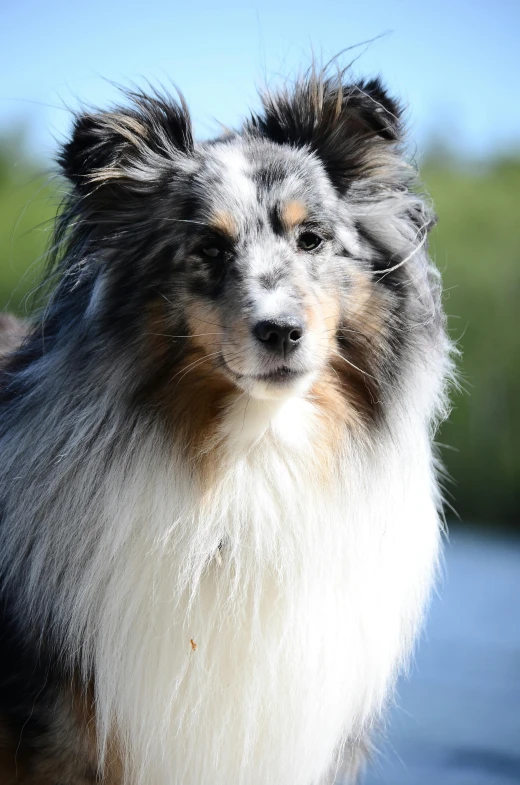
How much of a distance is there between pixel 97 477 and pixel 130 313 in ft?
1.31

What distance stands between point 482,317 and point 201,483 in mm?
4517

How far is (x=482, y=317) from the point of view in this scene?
621 cm

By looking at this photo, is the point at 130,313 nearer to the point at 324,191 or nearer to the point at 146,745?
the point at 324,191

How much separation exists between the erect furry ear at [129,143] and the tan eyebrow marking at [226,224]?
274 millimetres

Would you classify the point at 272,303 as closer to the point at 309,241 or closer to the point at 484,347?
the point at 309,241

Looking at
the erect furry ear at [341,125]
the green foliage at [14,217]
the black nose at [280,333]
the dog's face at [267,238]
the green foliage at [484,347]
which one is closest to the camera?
the black nose at [280,333]

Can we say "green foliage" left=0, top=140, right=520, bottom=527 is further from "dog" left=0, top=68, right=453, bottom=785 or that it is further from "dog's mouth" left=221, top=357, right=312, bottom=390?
"dog's mouth" left=221, top=357, right=312, bottom=390

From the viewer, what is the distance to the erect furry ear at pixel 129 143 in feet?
7.09

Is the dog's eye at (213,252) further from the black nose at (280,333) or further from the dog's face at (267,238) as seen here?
the black nose at (280,333)

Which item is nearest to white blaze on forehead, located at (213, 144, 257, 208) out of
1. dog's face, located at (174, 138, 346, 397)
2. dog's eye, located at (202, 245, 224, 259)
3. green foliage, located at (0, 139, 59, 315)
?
dog's face, located at (174, 138, 346, 397)

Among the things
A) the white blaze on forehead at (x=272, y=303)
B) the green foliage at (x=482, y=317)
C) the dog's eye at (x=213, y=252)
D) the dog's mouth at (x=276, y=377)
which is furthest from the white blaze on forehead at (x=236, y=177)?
the green foliage at (x=482, y=317)

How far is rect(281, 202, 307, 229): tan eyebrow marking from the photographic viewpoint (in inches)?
83.3

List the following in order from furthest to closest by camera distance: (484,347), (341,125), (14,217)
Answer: (14,217) < (484,347) < (341,125)

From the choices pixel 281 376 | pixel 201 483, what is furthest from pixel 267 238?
pixel 201 483
